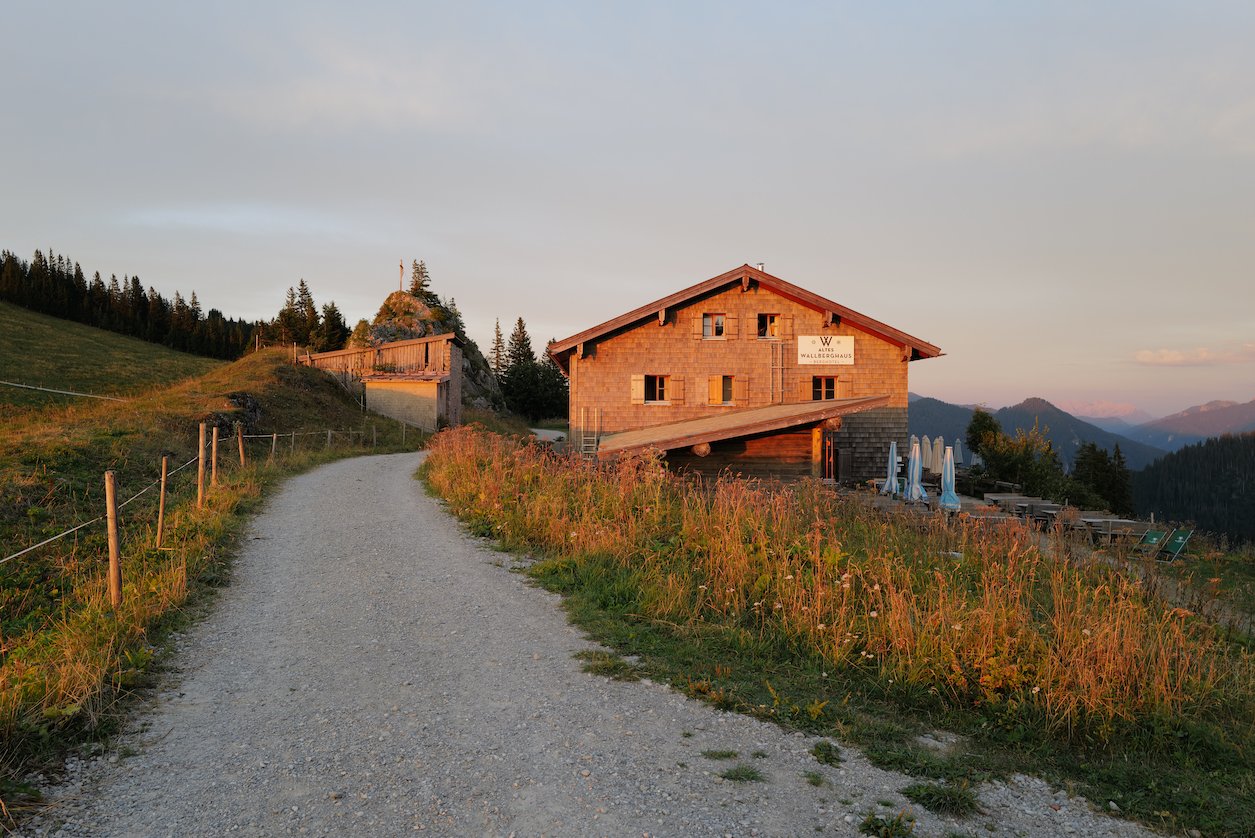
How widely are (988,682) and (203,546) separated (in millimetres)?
9783

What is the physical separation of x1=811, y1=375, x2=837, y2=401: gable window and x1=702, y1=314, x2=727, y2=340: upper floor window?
3979 millimetres

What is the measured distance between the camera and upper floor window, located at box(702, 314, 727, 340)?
83.9 feet

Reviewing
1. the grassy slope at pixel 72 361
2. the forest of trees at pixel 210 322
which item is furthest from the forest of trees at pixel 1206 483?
the grassy slope at pixel 72 361

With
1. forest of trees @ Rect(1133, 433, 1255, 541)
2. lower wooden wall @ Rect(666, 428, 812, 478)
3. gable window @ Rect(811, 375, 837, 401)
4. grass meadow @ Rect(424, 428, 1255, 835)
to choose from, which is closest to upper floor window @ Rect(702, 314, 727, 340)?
gable window @ Rect(811, 375, 837, 401)

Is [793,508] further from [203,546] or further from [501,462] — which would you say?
[203,546]

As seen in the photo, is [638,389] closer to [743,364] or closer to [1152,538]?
[743,364]

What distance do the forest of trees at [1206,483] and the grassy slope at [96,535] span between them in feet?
346

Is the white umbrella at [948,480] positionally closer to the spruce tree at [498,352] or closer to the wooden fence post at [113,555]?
the wooden fence post at [113,555]

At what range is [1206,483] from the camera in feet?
329

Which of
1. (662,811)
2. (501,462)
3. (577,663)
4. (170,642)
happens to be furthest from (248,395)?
(662,811)

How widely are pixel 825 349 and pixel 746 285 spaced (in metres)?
3.89

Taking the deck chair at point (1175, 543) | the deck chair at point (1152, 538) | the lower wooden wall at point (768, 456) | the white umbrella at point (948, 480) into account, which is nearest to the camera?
the deck chair at point (1152, 538)

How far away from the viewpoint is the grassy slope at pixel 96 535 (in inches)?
184

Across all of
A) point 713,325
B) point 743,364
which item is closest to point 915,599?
point 743,364
